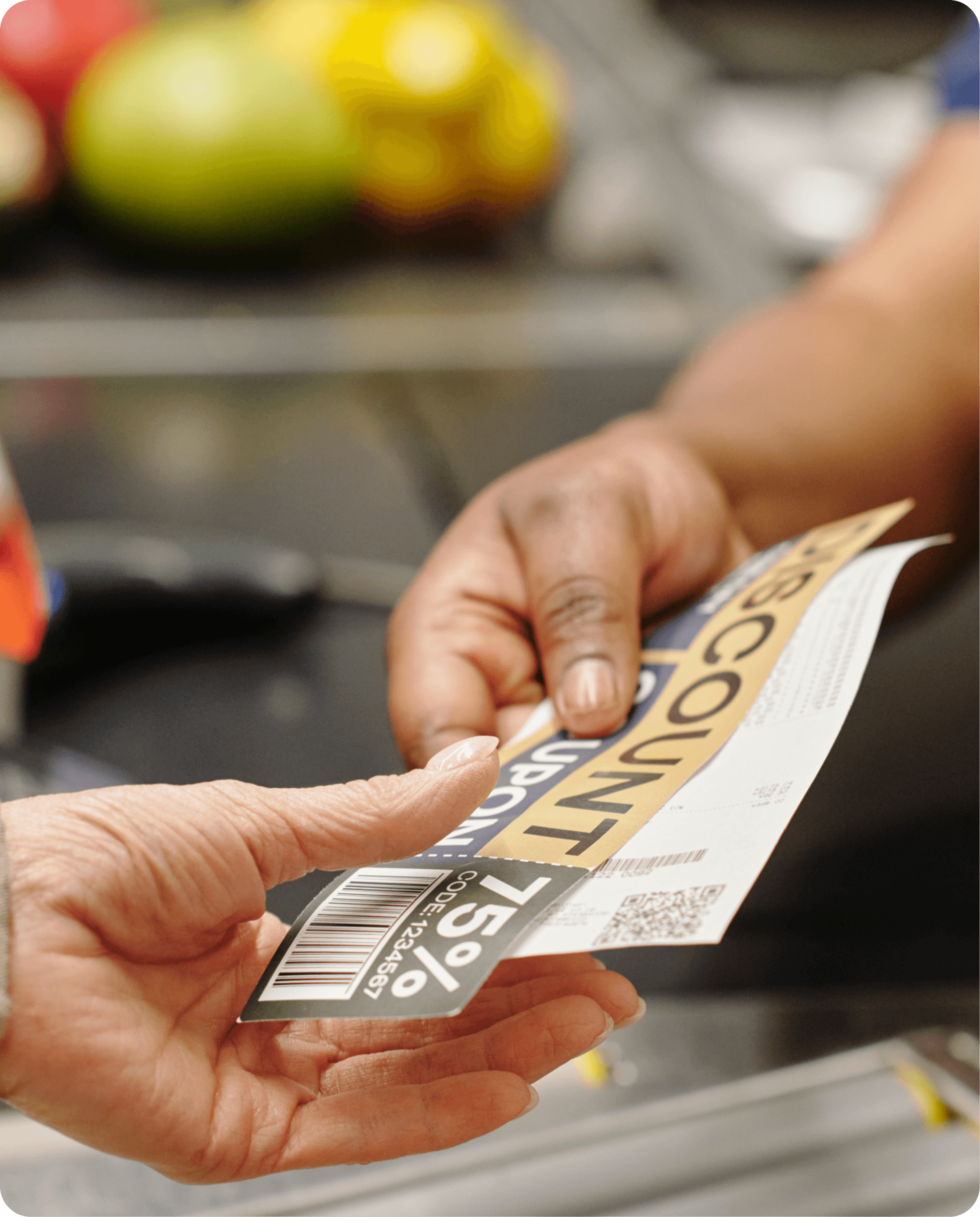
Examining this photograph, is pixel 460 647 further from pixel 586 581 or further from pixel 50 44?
pixel 50 44

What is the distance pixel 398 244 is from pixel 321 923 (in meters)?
1.09

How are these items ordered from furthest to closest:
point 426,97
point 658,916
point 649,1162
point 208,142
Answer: point 426,97 → point 208,142 → point 649,1162 → point 658,916

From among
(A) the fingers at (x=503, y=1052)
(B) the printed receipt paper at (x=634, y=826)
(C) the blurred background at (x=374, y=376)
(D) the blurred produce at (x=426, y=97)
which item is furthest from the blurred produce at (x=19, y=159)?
(A) the fingers at (x=503, y=1052)

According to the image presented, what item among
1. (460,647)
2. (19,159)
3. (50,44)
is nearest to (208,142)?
(19,159)

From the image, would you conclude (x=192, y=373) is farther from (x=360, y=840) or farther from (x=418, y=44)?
(x=360, y=840)

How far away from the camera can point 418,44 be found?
1.15 metres

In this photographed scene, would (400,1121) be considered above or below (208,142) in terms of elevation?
below

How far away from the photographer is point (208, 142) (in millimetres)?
1036

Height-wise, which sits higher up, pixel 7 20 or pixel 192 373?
pixel 7 20

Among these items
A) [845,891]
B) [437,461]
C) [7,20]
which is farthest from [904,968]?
[7,20]

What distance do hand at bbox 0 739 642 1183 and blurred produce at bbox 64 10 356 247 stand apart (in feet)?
2.98

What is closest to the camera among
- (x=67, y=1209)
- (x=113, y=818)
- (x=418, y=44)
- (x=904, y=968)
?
(x=113, y=818)

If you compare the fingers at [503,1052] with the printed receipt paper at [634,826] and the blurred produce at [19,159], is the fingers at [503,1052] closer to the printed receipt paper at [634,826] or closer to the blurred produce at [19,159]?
the printed receipt paper at [634,826]

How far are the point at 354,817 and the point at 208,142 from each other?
0.93 meters
